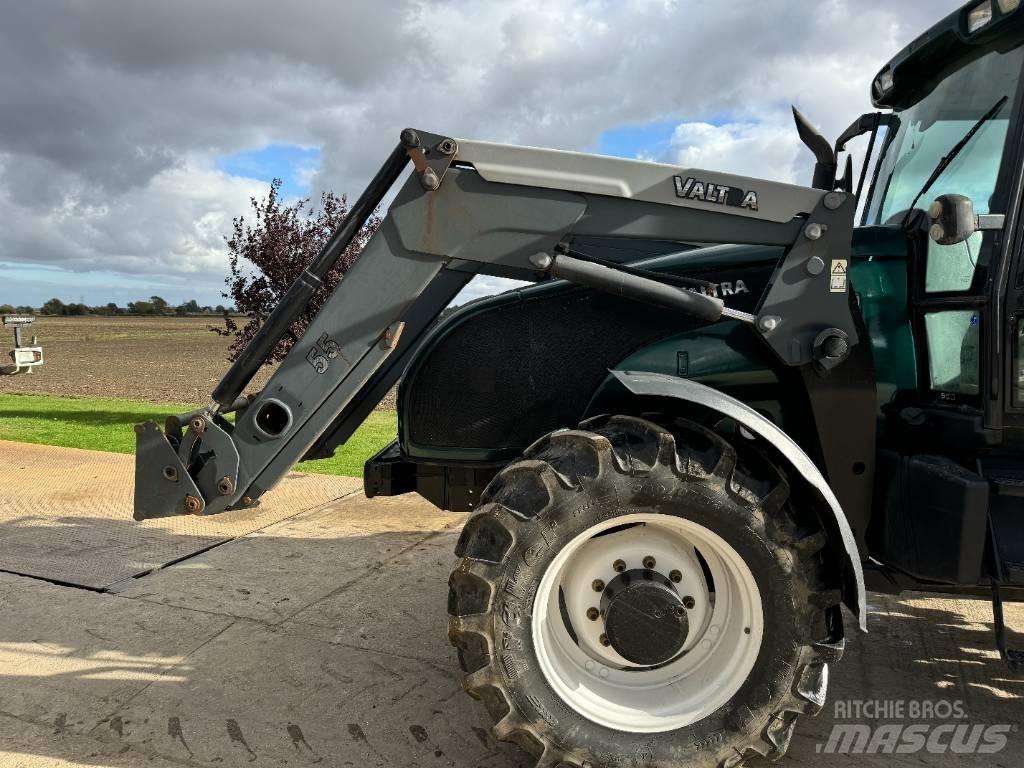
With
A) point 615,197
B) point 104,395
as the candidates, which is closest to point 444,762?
point 615,197

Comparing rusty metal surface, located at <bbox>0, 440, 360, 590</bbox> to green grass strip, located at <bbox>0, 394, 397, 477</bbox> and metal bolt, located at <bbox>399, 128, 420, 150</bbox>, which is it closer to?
green grass strip, located at <bbox>0, 394, 397, 477</bbox>

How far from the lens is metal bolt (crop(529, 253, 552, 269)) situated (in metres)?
2.87

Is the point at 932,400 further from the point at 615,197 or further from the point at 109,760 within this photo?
the point at 109,760

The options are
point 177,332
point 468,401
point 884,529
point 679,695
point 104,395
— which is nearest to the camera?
point 679,695

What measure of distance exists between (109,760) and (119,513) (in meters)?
3.65

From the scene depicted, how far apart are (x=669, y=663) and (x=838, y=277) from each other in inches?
61.7

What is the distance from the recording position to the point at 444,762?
281cm

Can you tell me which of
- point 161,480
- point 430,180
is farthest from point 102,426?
point 430,180

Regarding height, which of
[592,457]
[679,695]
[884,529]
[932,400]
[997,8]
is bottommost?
[679,695]

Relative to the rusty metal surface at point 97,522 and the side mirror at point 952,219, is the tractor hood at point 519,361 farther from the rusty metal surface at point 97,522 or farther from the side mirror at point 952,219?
the rusty metal surface at point 97,522

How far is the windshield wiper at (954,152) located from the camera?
2.99 metres

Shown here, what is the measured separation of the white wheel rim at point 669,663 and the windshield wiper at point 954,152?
5.76 ft

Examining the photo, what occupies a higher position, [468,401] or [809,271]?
[809,271]

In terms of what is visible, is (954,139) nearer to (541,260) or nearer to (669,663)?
(541,260)
